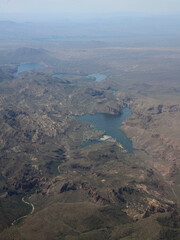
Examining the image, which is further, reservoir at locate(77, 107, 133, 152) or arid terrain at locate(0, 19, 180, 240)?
reservoir at locate(77, 107, 133, 152)

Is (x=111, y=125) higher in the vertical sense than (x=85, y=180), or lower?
lower

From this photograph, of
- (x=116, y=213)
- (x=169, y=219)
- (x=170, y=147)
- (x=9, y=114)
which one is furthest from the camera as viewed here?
(x=9, y=114)

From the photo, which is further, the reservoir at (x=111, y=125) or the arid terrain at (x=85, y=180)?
the reservoir at (x=111, y=125)

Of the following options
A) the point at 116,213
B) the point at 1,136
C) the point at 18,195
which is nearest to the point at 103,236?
the point at 116,213

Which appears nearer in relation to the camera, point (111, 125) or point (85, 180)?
point (85, 180)

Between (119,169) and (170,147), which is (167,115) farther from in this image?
(119,169)

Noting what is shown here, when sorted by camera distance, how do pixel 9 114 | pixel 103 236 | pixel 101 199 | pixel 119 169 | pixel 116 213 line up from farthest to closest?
pixel 9 114 < pixel 119 169 < pixel 101 199 < pixel 116 213 < pixel 103 236

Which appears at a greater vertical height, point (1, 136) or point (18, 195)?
point (1, 136)

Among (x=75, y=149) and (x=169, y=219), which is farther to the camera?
(x=75, y=149)
